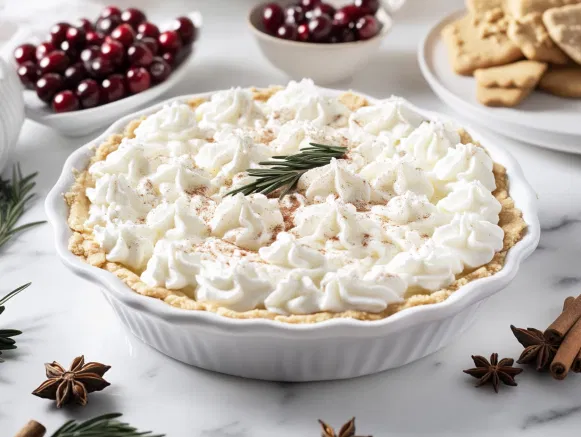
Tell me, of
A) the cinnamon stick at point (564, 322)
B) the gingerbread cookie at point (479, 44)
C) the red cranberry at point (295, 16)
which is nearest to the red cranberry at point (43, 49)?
the red cranberry at point (295, 16)

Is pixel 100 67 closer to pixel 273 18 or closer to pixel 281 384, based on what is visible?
pixel 273 18

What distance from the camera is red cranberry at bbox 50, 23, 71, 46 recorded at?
3.63 meters

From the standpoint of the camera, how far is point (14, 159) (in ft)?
11.2

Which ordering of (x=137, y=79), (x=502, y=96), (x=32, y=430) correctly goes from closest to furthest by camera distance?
(x=32, y=430), (x=502, y=96), (x=137, y=79)

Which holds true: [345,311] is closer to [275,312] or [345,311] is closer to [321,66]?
[275,312]

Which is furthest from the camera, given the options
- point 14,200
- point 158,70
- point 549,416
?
point 158,70

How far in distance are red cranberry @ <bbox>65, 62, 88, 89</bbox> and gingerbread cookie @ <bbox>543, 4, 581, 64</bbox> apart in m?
2.06

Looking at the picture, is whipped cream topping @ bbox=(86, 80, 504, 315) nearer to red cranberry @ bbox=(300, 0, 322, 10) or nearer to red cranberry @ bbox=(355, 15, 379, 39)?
red cranberry @ bbox=(355, 15, 379, 39)

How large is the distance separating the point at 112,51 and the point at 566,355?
2271 mm

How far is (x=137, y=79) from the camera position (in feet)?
11.5

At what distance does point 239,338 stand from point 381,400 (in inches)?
18.0

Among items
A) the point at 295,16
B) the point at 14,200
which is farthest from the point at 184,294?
the point at 295,16

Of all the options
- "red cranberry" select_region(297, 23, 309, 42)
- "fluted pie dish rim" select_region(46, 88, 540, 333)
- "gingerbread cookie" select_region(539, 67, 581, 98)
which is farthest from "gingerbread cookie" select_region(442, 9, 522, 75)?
"fluted pie dish rim" select_region(46, 88, 540, 333)

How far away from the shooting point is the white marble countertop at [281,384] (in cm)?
216
